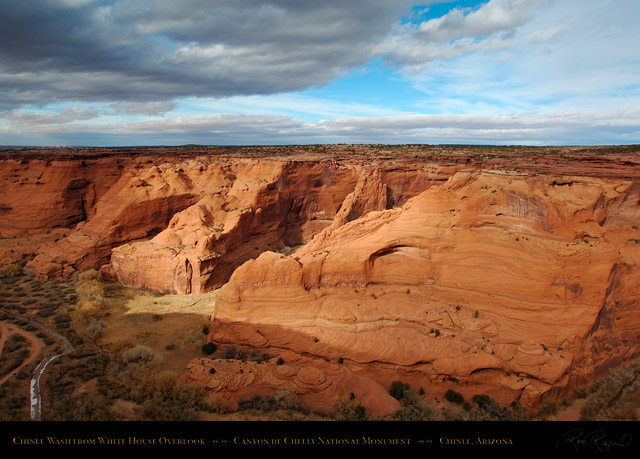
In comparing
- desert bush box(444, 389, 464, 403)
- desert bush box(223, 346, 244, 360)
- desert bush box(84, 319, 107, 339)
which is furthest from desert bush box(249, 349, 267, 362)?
desert bush box(84, 319, 107, 339)

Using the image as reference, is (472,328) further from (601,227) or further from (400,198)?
(400,198)

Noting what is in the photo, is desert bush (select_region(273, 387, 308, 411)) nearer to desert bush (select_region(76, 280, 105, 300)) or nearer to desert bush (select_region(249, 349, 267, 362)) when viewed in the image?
desert bush (select_region(249, 349, 267, 362))

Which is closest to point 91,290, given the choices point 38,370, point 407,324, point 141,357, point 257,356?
point 141,357

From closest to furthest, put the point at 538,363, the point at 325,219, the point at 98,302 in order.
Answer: the point at 538,363, the point at 98,302, the point at 325,219

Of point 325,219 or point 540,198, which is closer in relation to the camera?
point 540,198

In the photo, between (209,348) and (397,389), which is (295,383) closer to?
(397,389)

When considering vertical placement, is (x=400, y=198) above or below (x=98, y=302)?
above
